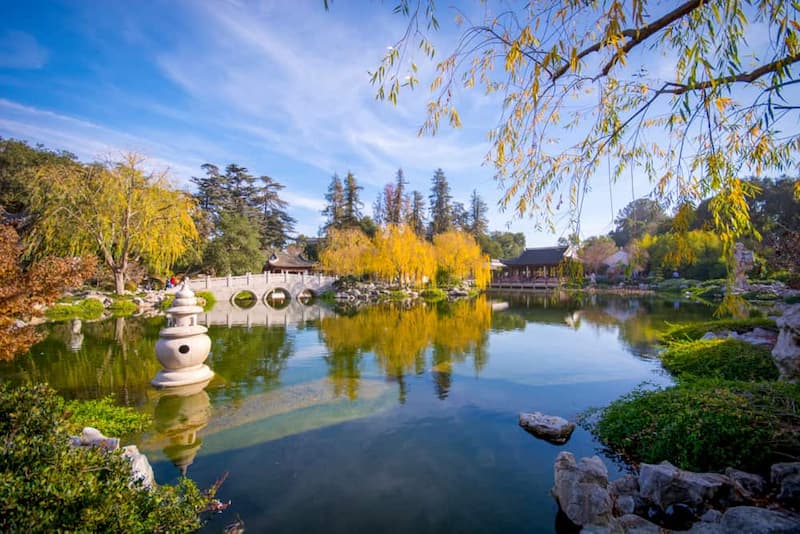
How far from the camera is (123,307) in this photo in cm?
1645

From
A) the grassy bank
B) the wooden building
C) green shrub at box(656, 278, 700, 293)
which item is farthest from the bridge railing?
green shrub at box(656, 278, 700, 293)

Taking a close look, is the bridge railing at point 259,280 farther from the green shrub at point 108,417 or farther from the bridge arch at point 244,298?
the green shrub at point 108,417

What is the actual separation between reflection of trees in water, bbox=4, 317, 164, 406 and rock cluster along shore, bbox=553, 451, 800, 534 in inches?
237

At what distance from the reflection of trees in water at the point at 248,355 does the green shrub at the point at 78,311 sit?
19.8 feet

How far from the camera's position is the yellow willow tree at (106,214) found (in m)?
16.5

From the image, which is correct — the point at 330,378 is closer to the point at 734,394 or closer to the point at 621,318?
the point at 734,394

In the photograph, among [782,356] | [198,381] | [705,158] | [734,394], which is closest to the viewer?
[705,158]

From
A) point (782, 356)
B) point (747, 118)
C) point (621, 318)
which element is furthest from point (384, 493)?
Answer: point (621, 318)

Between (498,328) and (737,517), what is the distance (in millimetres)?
11029

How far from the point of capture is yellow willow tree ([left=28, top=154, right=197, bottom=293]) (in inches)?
649

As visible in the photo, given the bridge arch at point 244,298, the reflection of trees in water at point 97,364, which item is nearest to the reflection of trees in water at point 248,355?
the reflection of trees in water at point 97,364

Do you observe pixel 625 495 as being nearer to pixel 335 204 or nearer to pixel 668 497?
pixel 668 497

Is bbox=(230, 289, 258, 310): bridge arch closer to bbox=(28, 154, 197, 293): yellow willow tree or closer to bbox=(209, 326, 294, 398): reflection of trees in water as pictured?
bbox=(28, 154, 197, 293): yellow willow tree

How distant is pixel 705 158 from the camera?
9.34 ft
